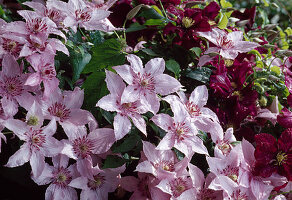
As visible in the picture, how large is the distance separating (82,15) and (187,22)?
0.23 metres

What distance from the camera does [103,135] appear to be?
64 centimetres

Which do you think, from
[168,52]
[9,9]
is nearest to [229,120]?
[168,52]

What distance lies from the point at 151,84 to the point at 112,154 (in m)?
0.15

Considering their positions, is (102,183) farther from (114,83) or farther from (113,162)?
(114,83)

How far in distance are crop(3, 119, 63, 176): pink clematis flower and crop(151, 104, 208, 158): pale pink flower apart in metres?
0.18

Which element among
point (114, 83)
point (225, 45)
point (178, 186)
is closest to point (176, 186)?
point (178, 186)

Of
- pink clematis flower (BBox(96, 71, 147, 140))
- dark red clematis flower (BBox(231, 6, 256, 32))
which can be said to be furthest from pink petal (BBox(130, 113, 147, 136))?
dark red clematis flower (BBox(231, 6, 256, 32))

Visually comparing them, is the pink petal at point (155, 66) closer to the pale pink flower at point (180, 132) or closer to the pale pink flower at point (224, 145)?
the pale pink flower at point (180, 132)

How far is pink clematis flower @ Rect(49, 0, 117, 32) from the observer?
2.21 feet

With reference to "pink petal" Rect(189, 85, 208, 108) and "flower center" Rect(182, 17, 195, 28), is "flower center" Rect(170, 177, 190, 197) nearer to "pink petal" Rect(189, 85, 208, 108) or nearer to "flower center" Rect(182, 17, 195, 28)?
"pink petal" Rect(189, 85, 208, 108)

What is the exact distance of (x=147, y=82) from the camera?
2.15ft

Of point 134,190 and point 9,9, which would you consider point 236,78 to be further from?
point 9,9

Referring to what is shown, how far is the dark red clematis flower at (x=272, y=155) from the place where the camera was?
2.27ft

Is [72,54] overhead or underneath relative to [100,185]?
overhead
